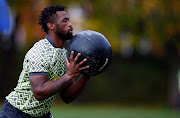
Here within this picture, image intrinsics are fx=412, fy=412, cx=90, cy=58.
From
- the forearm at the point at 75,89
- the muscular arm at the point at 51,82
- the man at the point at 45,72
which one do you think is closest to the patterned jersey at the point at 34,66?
the man at the point at 45,72

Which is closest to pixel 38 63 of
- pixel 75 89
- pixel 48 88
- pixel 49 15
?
pixel 48 88

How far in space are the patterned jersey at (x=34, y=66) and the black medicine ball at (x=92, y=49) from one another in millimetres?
213

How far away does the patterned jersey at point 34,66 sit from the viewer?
5.08 metres

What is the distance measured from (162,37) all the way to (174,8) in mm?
1589

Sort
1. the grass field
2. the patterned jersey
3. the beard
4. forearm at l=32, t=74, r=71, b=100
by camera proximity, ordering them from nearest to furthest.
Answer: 1. forearm at l=32, t=74, r=71, b=100
2. the patterned jersey
3. the beard
4. the grass field

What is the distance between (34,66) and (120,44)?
17.9m

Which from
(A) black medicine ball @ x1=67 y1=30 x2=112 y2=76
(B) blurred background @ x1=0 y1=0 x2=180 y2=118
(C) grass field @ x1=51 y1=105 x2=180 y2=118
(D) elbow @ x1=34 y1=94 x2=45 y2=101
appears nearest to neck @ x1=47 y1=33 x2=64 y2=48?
(A) black medicine ball @ x1=67 y1=30 x2=112 y2=76

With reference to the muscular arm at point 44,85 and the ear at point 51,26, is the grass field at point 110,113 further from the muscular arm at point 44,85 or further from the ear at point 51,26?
the muscular arm at point 44,85

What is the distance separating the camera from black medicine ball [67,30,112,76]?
5.13 metres

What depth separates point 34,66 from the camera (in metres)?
5.03

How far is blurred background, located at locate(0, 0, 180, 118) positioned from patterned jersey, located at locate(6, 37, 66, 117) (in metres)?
14.8

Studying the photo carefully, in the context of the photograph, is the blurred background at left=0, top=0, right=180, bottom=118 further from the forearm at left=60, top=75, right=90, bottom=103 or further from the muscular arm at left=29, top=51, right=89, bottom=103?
the muscular arm at left=29, top=51, right=89, bottom=103

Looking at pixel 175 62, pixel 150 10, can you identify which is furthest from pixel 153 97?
pixel 150 10

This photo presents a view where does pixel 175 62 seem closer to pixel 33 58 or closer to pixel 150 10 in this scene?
pixel 150 10
